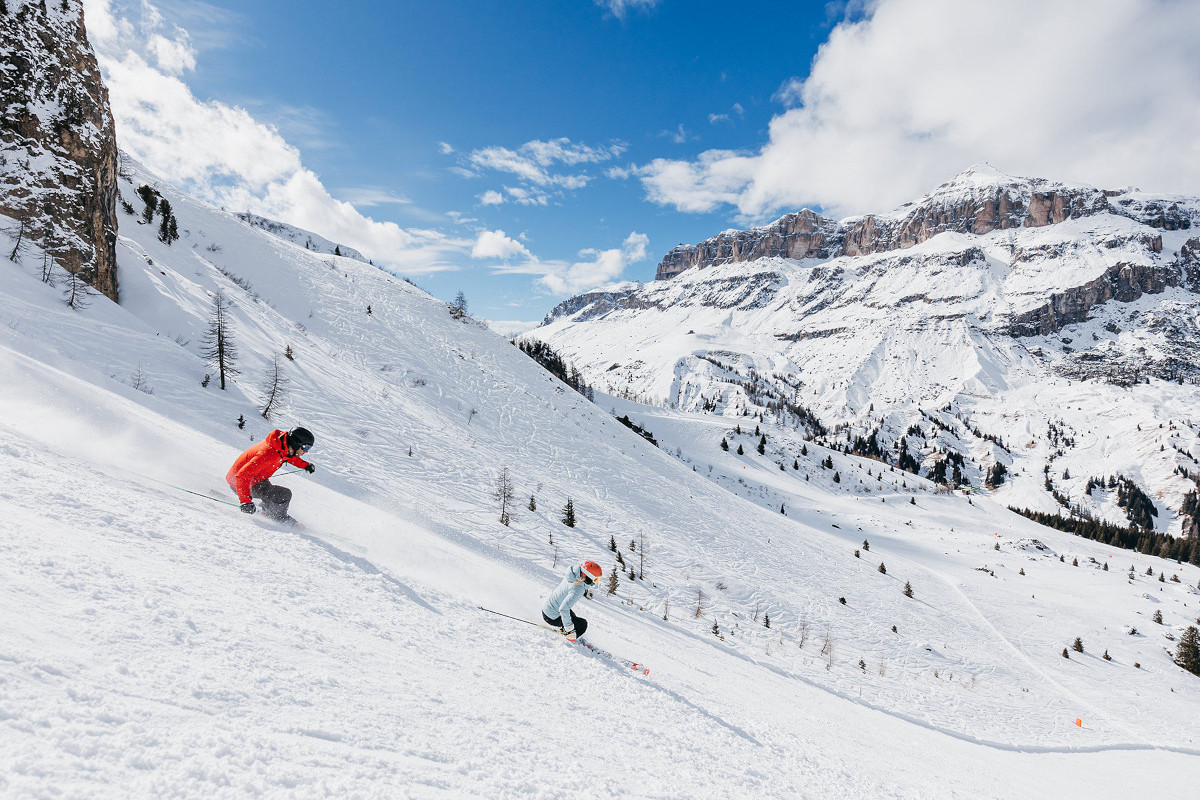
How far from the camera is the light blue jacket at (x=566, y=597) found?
852cm

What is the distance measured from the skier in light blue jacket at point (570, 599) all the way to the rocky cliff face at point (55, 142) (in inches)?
904

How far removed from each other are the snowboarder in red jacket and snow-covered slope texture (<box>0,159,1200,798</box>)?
0.69 meters

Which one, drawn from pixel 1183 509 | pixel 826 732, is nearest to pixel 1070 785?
pixel 826 732

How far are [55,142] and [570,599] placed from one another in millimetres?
28163

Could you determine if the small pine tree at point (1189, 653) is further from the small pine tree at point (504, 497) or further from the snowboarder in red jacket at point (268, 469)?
the snowboarder in red jacket at point (268, 469)

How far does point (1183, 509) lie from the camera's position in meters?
186

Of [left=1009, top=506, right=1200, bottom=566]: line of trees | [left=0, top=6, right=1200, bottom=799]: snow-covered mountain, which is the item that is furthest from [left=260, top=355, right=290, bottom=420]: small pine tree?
[left=1009, top=506, right=1200, bottom=566]: line of trees

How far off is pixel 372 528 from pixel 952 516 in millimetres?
94413

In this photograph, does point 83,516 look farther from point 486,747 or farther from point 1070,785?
point 1070,785

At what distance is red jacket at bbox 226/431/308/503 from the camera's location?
8703 mm

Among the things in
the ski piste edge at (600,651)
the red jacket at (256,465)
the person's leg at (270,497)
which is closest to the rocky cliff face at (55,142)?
the red jacket at (256,465)

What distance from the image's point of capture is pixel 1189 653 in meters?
34.5

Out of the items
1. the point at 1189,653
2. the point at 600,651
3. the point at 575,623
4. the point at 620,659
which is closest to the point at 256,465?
the point at 575,623

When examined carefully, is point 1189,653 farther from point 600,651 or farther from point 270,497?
point 270,497
